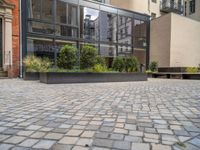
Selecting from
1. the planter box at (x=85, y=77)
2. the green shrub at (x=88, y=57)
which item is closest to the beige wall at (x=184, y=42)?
the planter box at (x=85, y=77)

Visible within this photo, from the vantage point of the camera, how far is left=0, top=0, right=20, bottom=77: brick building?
1375 cm

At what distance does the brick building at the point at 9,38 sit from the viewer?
13.8 metres

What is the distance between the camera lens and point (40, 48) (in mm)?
15992

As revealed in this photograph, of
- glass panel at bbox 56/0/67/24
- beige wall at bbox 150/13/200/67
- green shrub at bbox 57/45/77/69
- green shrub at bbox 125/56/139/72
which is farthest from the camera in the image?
beige wall at bbox 150/13/200/67

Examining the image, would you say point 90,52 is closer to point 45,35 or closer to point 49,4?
point 45,35

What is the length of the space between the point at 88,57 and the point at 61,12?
747 cm

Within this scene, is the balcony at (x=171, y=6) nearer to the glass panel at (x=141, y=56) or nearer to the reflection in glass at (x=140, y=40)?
the reflection in glass at (x=140, y=40)

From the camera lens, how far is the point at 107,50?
1991cm

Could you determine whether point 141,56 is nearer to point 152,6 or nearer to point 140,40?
point 140,40

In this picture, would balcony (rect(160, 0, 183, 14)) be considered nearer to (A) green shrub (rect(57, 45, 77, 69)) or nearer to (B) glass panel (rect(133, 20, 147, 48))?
(B) glass panel (rect(133, 20, 147, 48))

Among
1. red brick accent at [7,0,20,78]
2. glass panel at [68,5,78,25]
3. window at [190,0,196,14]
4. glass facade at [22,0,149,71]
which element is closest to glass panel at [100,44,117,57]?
glass facade at [22,0,149,71]

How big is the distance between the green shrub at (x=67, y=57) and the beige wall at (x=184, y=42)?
1380 centimetres

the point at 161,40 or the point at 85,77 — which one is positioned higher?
the point at 161,40

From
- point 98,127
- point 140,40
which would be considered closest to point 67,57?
point 98,127
